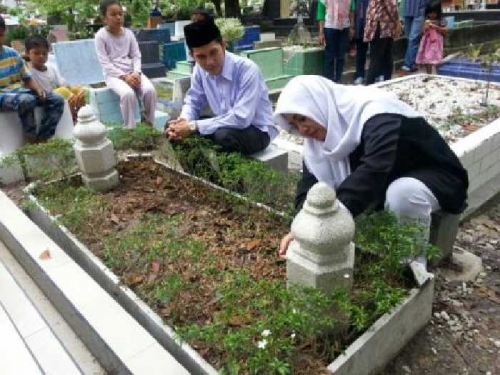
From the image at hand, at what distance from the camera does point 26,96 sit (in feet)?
12.6

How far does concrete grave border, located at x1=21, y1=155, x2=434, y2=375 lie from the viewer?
169 centimetres

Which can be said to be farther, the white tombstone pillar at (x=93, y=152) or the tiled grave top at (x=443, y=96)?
the tiled grave top at (x=443, y=96)

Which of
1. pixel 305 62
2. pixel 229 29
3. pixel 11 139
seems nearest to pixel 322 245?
pixel 11 139

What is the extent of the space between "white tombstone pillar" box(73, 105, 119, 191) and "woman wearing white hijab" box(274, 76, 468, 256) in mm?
1392

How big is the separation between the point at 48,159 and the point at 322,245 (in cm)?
262

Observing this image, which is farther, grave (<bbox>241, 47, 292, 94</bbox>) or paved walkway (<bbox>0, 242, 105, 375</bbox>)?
grave (<bbox>241, 47, 292, 94</bbox>)

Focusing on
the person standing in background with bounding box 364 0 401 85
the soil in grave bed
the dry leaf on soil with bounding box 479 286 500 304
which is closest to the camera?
the soil in grave bed

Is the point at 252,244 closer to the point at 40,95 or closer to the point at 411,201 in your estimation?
the point at 411,201

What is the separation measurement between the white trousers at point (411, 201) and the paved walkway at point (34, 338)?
1525 mm

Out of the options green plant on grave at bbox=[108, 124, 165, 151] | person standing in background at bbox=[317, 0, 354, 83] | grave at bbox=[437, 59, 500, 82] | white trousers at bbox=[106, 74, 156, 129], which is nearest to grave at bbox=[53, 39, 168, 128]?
white trousers at bbox=[106, 74, 156, 129]

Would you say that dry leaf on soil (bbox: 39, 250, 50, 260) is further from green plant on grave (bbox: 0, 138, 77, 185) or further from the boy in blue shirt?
the boy in blue shirt

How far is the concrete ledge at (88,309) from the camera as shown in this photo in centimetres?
177

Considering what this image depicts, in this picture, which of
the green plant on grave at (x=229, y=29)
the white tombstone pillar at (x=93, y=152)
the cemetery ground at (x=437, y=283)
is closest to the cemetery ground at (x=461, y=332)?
the cemetery ground at (x=437, y=283)

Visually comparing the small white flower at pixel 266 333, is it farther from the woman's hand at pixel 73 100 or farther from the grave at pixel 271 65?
the grave at pixel 271 65
